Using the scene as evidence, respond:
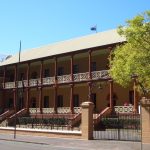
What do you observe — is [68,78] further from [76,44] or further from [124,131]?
[124,131]

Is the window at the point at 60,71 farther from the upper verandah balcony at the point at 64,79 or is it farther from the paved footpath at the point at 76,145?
the paved footpath at the point at 76,145

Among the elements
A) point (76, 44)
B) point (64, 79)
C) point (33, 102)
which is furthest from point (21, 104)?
point (76, 44)

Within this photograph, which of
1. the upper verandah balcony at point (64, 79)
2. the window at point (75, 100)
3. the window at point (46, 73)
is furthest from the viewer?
the window at point (46, 73)

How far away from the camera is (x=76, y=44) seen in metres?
43.0

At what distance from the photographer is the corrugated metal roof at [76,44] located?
3797cm

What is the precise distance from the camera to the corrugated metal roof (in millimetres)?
37966

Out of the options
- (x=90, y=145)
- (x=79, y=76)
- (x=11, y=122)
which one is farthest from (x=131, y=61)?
(x=11, y=122)

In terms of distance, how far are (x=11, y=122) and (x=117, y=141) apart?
19.7 meters

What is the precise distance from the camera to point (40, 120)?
109 feet

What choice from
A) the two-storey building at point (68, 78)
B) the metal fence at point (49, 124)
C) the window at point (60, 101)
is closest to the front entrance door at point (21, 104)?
the two-storey building at point (68, 78)

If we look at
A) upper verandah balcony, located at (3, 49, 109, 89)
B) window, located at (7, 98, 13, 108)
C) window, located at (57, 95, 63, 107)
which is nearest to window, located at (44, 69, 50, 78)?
upper verandah balcony, located at (3, 49, 109, 89)

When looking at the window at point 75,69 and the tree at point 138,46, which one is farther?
the window at point 75,69

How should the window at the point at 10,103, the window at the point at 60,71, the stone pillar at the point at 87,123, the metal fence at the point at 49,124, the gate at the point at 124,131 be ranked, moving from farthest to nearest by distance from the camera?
the window at the point at 10,103 → the window at the point at 60,71 → the metal fence at the point at 49,124 → the stone pillar at the point at 87,123 → the gate at the point at 124,131

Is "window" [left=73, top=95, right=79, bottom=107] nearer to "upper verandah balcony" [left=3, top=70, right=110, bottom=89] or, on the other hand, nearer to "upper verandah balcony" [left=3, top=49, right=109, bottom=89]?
"upper verandah balcony" [left=3, top=49, right=109, bottom=89]
